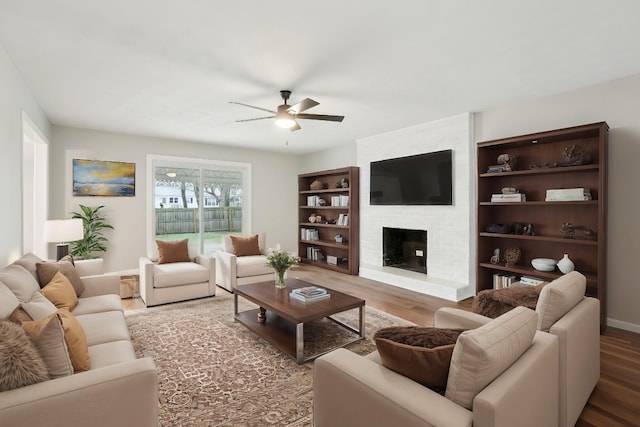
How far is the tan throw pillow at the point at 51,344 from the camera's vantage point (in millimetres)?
1398

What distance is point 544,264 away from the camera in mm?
3686

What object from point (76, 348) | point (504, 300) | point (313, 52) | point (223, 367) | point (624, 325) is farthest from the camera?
point (624, 325)

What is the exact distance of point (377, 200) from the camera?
18.9ft

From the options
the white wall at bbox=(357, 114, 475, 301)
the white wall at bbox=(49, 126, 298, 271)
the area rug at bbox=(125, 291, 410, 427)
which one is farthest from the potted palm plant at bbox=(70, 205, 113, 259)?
the white wall at bbox=(357, 114, 475, 301)

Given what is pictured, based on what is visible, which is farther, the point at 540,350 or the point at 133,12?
the point at 133,12

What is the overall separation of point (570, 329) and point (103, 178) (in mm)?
6148

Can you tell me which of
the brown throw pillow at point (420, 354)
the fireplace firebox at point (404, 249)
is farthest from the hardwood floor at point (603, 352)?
the brown throw pillow at point (420, 354)

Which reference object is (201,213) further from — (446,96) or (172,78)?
(446,96)

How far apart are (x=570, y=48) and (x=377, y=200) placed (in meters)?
3.48

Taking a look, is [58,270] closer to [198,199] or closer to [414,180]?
[198,199]

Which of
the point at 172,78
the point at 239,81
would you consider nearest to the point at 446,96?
the point at 239,81

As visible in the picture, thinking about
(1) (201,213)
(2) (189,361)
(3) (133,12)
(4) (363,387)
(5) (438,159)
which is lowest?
(2) (189,361)

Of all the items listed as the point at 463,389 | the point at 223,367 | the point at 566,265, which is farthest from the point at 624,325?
the point at 223,367

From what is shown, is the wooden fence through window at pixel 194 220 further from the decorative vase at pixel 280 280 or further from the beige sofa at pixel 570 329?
the beige sofa at pixel 570 329
